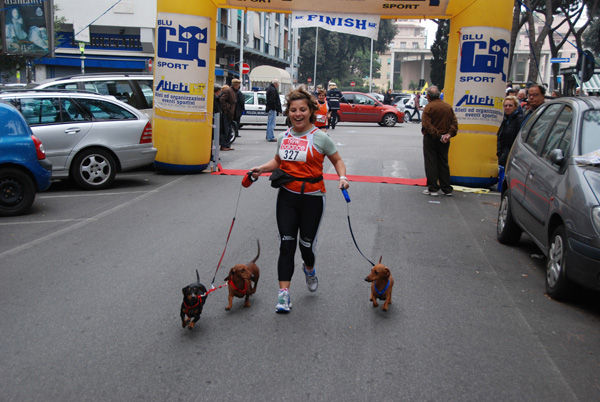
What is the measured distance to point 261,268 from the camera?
227 inches

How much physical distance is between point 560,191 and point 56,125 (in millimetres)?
7833

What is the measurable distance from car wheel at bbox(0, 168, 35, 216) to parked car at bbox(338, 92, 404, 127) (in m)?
22.3

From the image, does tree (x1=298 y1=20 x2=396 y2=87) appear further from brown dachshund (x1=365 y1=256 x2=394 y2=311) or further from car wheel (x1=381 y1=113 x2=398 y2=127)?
brown dachshund (x1=365 y1=256 x2=394 y2=311)

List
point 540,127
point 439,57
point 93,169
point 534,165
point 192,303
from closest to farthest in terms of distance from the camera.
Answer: point 192,303
point 534,165
point 540,127
point 93,169
point 439,57

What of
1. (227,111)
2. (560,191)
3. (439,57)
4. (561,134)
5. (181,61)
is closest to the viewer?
(560,191)

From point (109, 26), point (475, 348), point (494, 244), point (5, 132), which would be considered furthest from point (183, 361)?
point (109, 26)

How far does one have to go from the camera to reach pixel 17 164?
26.8 ft

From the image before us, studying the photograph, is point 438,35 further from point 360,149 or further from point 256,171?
point 256,171

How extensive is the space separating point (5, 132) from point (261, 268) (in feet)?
15.0

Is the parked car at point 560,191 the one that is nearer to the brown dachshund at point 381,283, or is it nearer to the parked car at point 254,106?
the brown dachshund at point 381,283

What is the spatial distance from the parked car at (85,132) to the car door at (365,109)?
65.8ft

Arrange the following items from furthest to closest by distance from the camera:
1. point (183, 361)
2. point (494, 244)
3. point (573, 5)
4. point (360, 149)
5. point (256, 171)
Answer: point (573, 5) < point (360, 149) < point (494, 244) < point (256, 171) < point (183, 361)

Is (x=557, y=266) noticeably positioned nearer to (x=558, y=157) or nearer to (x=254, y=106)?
(x=558, y=157)

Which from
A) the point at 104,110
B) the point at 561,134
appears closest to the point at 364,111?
the point at 104,110
